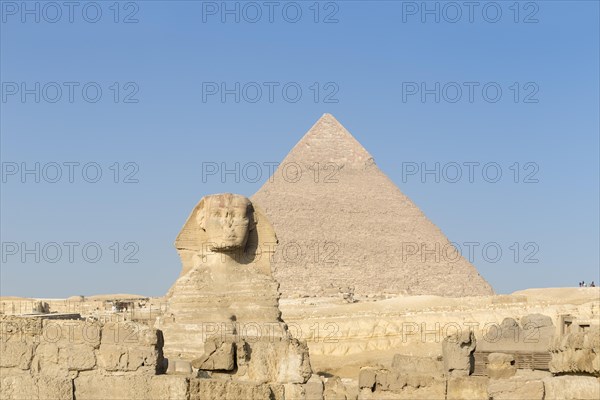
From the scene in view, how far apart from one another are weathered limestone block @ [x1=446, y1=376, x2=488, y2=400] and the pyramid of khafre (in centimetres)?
15963

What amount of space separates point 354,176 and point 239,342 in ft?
594

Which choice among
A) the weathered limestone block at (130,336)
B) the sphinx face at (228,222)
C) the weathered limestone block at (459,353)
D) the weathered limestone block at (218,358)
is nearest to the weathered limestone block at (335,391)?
the weathered limestone block at (459,353)

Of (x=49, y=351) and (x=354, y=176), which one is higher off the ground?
(x=354, y=176)

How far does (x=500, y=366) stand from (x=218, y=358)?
3.87m

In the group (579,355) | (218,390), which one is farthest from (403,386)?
(218,390)

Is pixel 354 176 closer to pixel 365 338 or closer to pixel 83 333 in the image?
pixel 365 338

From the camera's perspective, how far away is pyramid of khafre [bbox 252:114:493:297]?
559 feet

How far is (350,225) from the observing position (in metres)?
182

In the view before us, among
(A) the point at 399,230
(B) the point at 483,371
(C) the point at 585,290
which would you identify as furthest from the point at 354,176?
(B) the point at 483,371

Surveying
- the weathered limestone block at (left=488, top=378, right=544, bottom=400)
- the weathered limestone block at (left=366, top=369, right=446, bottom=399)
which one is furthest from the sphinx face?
the weathered limestone block at (left=488, top=378, right=544, bottom=400)

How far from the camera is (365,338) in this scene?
73.1 feet

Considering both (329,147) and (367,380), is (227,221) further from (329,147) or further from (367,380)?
(329,147)

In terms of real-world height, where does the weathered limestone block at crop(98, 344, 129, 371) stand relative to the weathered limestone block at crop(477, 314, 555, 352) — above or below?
above

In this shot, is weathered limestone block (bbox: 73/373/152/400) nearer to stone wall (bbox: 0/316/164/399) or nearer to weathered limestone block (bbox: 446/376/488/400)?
stone wall (bbox: 0/316/164/399)
